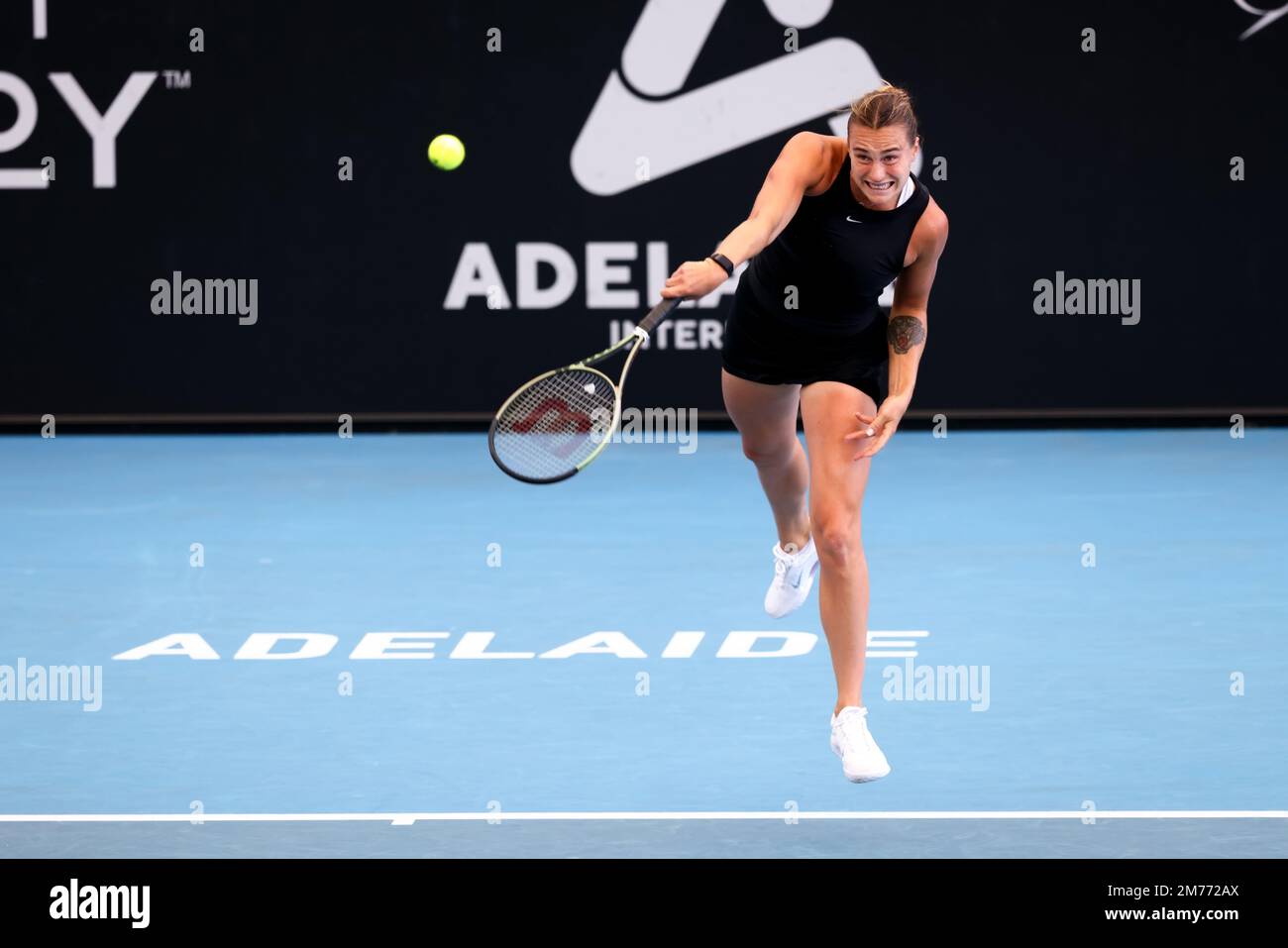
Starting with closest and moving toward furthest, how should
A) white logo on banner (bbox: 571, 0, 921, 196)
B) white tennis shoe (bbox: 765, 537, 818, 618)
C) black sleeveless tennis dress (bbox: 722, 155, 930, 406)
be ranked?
black sleeveless tennis dress (bbox: 722, 155, 930, 406) → white tennis shoe (bbox: 765, 537, 818, 618) → white logo on banner (bbox: 571, 0, 921, 196)

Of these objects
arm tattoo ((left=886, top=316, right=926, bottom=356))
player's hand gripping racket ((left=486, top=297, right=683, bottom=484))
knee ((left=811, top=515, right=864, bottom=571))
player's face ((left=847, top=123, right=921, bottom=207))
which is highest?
player's face ((left=847, top=123, right=921, bottom=207))

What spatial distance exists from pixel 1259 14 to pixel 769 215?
845 cm

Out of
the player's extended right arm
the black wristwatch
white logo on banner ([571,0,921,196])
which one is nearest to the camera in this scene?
the player's extended right arm

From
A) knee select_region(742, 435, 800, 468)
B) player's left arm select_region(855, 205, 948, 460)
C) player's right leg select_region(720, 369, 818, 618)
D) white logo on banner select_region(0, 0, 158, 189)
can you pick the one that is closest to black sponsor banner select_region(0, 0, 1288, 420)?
white logo on banner select_region(0, 0, 158, 189)

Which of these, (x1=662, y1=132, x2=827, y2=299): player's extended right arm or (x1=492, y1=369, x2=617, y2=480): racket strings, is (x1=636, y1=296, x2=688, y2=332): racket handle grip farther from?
(x1=492, y1=369, x2=617, y2=480): racket strings

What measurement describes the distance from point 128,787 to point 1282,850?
100 inches

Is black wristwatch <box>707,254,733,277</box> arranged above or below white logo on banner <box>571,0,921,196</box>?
below

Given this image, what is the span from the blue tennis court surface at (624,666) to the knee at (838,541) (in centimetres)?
53

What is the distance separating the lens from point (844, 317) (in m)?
4.92

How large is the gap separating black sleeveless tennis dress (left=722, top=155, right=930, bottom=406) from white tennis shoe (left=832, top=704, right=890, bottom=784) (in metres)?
0.80

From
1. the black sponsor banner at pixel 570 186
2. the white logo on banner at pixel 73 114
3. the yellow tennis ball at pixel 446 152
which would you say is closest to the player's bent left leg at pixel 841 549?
the black sponsor banner at pixel 570 186

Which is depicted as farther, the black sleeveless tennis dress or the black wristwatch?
the black sleeveless tennis dress

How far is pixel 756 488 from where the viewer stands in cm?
1005

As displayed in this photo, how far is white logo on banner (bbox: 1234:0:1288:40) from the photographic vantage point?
Result: 39.1 feet
